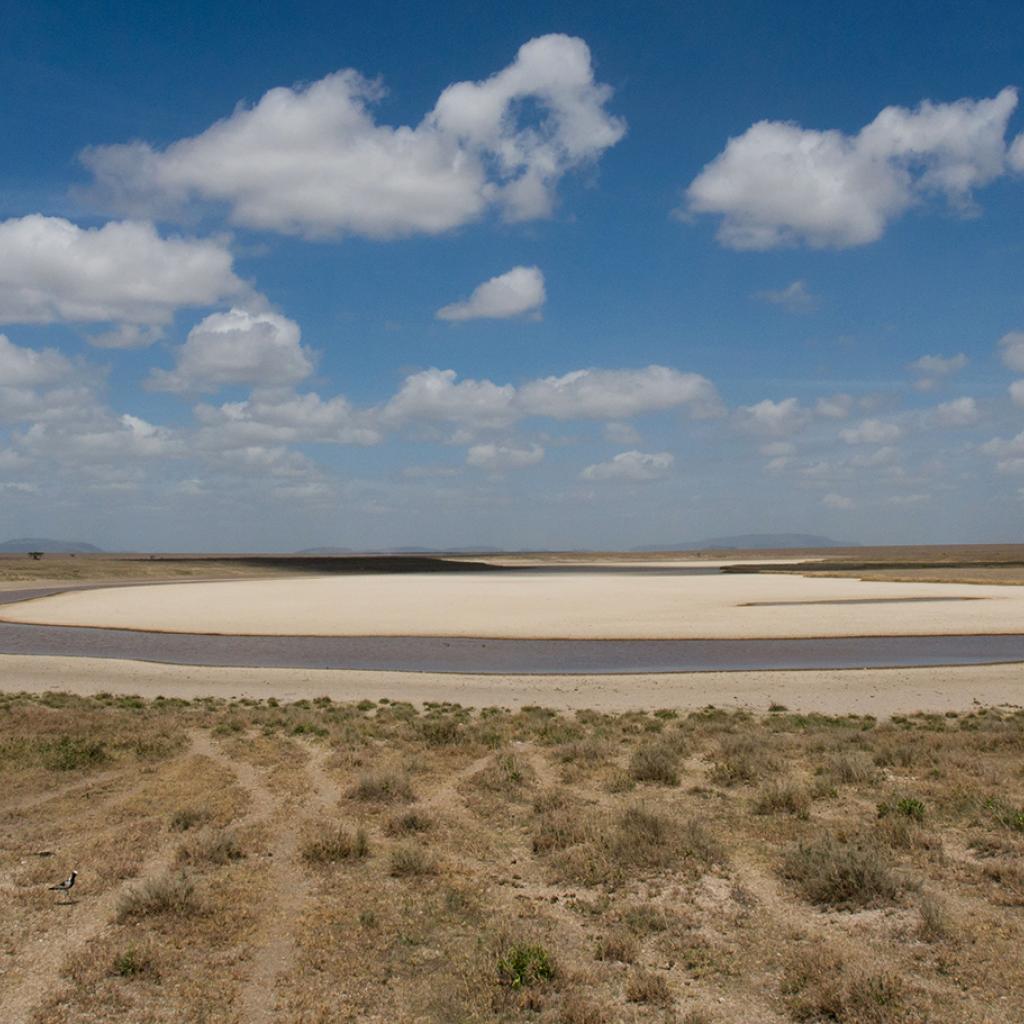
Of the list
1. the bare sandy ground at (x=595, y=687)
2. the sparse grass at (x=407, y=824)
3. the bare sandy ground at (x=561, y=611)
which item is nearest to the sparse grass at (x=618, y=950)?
the sparse grass at (x=407, y=824)

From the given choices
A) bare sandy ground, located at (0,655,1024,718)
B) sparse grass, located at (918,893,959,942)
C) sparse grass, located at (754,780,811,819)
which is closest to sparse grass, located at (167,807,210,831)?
sparse grass, located at (754,780,811,819)

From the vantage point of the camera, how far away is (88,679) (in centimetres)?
3139

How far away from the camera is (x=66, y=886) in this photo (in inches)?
420

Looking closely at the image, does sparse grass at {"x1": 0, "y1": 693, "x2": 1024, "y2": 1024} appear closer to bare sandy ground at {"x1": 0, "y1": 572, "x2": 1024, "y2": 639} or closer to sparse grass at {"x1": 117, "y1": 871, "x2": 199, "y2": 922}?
sparse grass at {"x1": 117, "y1": 871, "x2": 199, "y2": 922}

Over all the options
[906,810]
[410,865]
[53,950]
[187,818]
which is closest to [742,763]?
[906,810]

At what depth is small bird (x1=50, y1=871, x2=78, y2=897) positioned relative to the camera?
10578mm

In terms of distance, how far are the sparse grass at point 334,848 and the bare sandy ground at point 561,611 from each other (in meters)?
33.6

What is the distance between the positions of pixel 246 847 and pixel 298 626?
39.7m

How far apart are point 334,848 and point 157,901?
256cm

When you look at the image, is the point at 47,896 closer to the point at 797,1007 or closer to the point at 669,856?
the point at 669,856

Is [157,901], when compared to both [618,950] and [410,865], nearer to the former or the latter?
[410,865]

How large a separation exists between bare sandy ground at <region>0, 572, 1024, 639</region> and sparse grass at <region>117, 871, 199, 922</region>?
35820mm

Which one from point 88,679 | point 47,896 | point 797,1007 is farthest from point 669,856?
point 88,679

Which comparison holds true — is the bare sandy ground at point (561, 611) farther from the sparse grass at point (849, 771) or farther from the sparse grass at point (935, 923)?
the sparse grass at point (935, 923)
